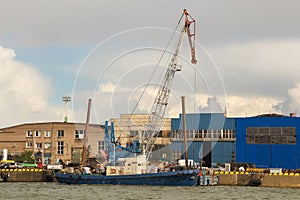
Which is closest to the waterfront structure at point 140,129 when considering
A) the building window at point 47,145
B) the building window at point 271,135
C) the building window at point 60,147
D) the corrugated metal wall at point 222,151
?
the corrugated metal wall at point 222,151

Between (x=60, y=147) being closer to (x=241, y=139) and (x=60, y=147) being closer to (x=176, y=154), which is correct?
(x=176, y=154)

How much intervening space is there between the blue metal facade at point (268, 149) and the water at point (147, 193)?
27198mm

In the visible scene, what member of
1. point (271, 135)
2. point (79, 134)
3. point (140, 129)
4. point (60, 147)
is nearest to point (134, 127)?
point (140, 129)

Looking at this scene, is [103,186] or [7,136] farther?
[7,136]

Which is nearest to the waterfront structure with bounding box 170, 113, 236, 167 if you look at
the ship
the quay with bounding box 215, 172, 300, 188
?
the quay with bounding box 215, 172, 300, 188

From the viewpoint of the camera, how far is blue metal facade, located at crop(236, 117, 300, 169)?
4707 inches

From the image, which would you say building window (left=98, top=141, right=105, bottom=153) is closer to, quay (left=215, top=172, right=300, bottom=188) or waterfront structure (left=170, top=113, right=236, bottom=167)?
waterfront structure (left=170, top=113, right=236, bottom=167)

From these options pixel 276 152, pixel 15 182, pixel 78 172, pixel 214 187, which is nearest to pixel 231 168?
pixel 276 152

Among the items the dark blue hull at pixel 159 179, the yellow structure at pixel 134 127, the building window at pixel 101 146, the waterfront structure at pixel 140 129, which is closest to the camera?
the dark blue hull at pixel 159 179

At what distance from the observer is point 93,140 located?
148125mm

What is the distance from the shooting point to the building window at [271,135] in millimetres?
119875

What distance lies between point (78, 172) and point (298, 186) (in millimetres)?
34494

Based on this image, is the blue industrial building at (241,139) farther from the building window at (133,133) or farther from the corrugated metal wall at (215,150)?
the building window at (133,133)

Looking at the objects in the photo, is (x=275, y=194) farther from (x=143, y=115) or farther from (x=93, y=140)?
(x=93, y=140)
